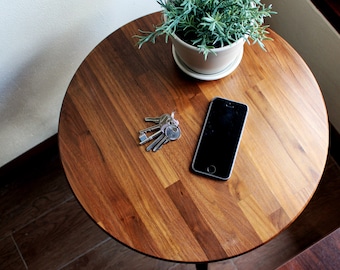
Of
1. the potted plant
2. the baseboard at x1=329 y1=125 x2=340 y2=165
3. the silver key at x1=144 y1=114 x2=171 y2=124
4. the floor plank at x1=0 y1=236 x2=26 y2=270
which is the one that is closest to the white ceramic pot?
the potted plant

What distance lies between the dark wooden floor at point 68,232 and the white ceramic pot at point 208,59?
58 cm

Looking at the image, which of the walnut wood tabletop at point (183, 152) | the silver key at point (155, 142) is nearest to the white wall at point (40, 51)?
the walnut wood tabletop at point (183, 152)

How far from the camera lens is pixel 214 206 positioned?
Answer: 2.62ft

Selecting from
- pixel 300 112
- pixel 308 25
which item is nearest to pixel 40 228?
pixel 300 112

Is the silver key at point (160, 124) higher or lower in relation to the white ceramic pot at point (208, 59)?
lower

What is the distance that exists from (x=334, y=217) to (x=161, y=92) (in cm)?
69

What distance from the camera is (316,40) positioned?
1.22 metres

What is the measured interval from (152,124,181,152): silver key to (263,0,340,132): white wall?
56 centimetres

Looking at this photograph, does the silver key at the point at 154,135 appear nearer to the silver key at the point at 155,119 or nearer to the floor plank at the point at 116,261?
the silver key at the point at 155,119

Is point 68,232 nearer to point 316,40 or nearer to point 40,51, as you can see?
point 40,51

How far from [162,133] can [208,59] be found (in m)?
0.17

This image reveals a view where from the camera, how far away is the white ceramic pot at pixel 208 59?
2.62 ft

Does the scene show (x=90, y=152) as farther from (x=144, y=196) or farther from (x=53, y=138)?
(x=53, y=138)

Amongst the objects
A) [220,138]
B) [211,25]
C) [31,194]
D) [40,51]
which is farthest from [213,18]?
[31,194]
